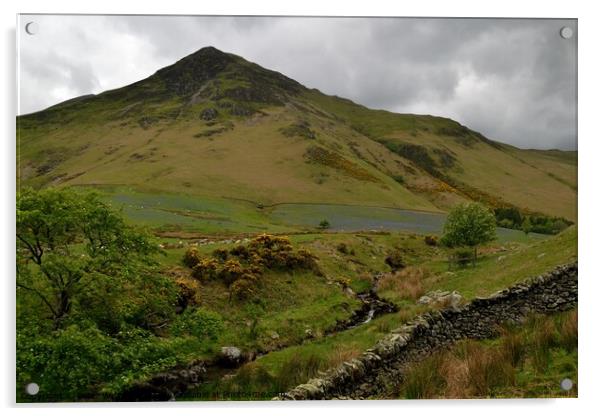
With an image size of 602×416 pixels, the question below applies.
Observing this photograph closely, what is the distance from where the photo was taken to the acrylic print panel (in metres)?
5.86

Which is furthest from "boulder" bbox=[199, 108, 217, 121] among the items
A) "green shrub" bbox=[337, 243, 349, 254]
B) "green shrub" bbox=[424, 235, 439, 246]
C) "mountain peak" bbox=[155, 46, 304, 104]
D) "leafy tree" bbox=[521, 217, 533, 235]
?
"leafy tree" bbox=[521, 217, 533, 235]

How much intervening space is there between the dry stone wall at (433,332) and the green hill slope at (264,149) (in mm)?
1353

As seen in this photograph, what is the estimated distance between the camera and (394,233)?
7422 mm

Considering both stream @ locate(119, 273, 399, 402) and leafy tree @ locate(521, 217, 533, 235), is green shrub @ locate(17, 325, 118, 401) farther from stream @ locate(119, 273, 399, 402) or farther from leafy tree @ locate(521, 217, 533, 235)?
leafy tree @ locate(521, 217, 533, 235)

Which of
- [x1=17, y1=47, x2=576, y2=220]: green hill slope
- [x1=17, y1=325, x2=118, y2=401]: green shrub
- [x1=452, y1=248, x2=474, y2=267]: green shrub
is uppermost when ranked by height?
[x1=17, y1=47, x2=576, y2=220]: green hill slope

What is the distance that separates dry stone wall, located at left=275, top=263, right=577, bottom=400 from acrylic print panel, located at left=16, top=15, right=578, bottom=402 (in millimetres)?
32

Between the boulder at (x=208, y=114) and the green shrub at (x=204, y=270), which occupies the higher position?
the boulder at (x=208, y=114)

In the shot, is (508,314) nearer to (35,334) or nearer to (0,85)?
(35,334)

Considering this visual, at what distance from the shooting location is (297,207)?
7.33 meters

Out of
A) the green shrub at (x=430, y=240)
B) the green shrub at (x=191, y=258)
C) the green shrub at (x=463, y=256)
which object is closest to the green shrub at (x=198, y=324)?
the green shrub at (x=191, y=258)

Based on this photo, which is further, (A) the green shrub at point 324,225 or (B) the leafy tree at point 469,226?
(A) the green shrub at point 324,225

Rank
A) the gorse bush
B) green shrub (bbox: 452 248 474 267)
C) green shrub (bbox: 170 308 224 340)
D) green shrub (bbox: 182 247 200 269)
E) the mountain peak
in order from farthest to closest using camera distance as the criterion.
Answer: green shrub (bbox: 452 248 474 267), green shrub (bbox: 182 247 200 269), the gorse bush, the mountain peak, green shrub (bbox: 170 308 224 340)

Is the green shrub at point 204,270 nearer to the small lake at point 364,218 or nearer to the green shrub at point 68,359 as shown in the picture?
the small lake at point 364,218

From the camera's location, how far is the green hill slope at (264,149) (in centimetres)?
686
